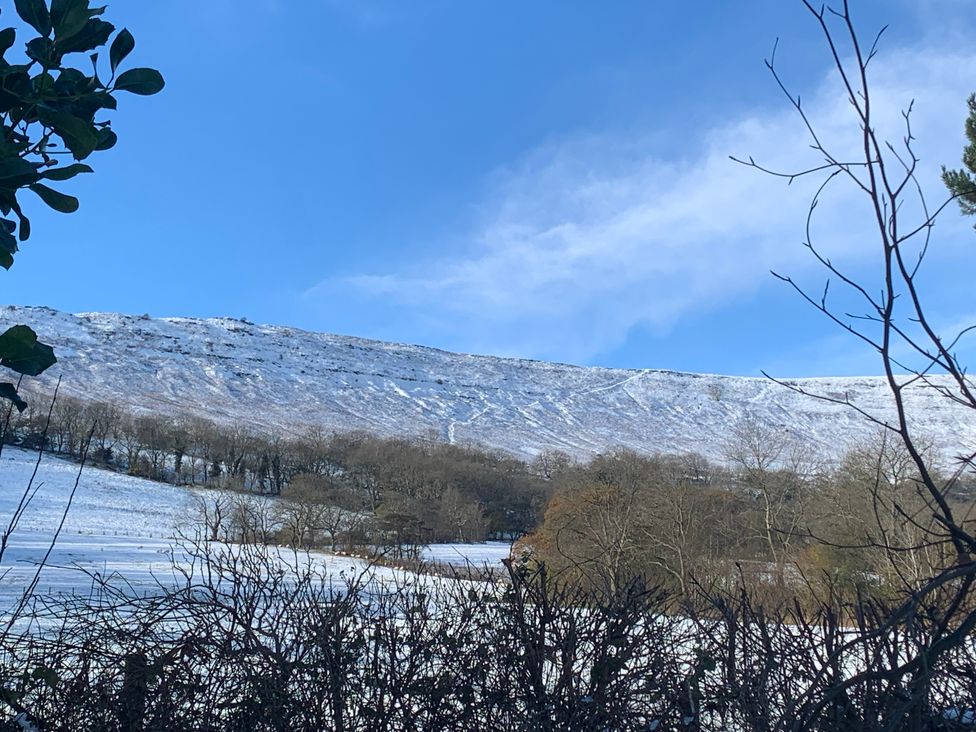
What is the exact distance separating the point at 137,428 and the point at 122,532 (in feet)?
104

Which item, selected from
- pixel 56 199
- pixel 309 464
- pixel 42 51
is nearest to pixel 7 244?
pixel 56 199

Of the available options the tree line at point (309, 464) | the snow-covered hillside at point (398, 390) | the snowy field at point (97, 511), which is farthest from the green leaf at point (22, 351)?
the snow-covered hillside at point (398, 390)

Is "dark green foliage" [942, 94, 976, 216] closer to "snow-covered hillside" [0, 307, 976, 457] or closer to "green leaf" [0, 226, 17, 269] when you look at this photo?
"green leaf" [0, 226, 17, 269]

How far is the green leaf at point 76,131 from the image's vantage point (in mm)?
2428

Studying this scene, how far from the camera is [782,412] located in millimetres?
112000

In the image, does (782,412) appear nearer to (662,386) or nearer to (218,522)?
(662,386)

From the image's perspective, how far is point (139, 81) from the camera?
8.25ft

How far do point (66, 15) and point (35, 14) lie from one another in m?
0.09

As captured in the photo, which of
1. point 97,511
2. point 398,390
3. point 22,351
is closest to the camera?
point 22,351

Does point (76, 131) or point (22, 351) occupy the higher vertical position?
point (76, 131)

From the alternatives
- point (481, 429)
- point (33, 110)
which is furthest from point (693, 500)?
point (481, 429)

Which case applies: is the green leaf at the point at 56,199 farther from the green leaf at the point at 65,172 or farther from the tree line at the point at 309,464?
the tree line at the point at 309,464

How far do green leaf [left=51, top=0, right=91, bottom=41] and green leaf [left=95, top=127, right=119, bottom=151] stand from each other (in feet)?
1.39

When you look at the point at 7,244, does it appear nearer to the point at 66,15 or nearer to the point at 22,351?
the point at 22,351
